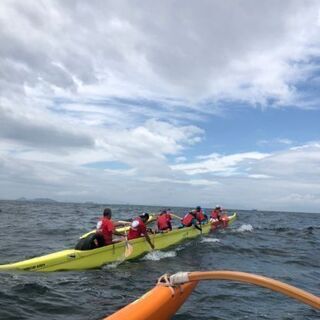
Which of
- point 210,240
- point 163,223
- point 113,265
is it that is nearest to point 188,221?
point 210,240

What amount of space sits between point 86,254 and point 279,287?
922cm

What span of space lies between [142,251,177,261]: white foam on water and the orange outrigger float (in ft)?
31.8

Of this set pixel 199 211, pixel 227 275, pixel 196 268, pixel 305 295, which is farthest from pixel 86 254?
pixel 199 211

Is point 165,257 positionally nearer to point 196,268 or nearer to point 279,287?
point 196,268

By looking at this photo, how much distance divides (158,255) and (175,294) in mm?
11024

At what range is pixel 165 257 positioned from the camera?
57.1ft

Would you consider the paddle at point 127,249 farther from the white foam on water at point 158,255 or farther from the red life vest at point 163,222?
the red life vest at point 163,222

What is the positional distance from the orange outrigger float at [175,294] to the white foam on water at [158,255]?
9.69 meters

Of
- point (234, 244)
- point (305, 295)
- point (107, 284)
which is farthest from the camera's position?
A: point (234, 244)

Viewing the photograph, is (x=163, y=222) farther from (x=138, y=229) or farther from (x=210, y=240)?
(x=138, y=229)

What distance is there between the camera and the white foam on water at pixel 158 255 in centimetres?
1680

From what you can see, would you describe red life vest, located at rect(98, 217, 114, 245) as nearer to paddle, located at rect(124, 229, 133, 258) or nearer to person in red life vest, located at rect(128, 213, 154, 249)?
paddle, located at rect(124, 229, 133, 258)

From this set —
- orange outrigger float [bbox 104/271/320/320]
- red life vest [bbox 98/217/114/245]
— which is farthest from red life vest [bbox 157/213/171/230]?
orange outrigger float [bbox 104/271/320/320]

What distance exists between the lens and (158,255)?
17500 mm
